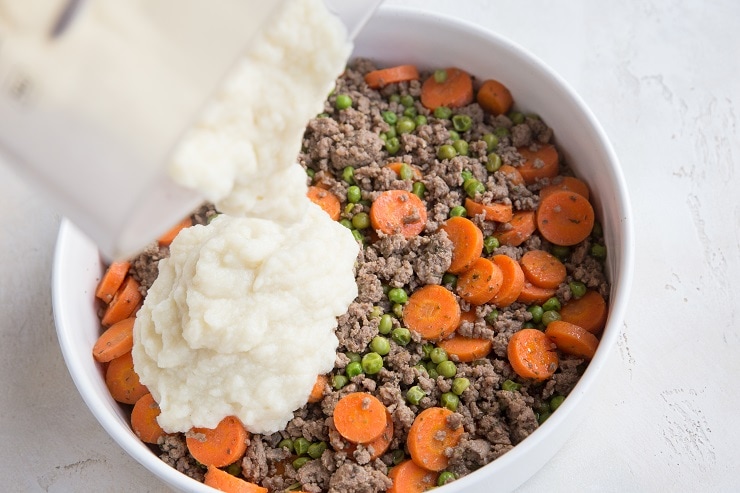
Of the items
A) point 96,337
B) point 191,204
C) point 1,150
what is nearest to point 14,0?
point 1,150

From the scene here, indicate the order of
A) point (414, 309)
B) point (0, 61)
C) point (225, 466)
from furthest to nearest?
point (414, 309) < point (225, 466) < point (0, 61)

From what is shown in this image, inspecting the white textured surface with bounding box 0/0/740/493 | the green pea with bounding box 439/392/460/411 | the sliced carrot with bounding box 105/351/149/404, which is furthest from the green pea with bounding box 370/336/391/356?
the sliced carrot with bounding box 105/351/149/404

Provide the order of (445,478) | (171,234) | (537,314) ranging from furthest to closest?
Result: (171,234)
(537,314)
(445,478)

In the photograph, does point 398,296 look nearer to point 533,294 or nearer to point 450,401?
point 450,401

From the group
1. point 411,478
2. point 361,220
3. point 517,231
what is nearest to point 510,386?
point 411,478

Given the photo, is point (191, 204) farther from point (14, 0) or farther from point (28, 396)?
point (28, 396)

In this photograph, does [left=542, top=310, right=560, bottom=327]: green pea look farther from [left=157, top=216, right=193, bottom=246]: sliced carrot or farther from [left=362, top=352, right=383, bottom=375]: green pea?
[left=157, top=216, right=193, bottom=246]: sliced carrot
